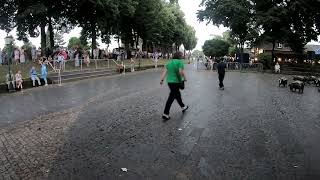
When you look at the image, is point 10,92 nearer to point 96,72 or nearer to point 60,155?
point 96,72

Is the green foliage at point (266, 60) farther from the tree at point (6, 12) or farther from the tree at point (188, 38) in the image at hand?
the tree at point (188, 38)

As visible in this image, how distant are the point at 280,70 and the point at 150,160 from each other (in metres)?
43.3

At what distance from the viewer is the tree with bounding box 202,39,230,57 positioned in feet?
302

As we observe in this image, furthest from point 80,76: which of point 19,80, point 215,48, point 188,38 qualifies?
point 188,38

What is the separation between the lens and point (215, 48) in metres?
92.9

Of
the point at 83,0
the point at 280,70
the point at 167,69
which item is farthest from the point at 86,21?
the point at 167,69

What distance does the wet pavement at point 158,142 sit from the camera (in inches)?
276

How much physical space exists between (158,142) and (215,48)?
8539 centimetres

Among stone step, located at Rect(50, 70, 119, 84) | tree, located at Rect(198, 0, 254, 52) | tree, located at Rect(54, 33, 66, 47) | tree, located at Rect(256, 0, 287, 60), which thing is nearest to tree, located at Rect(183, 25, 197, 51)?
tree, located at Rect(54, 33, 66, 47)

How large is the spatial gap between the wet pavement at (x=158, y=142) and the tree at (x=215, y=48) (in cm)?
7696

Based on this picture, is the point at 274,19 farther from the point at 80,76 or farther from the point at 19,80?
the point at 19,80

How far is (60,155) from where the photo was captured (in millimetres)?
8031

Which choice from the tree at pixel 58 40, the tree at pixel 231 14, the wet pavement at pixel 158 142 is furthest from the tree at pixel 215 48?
the wet pavement at pixel 158 142

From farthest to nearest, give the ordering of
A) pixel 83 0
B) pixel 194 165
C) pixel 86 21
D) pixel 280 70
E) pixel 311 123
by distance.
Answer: pixel 280 70 < pixel 86 21 < pixel 83 0 < pixel 311 123 < pixel 194 165
